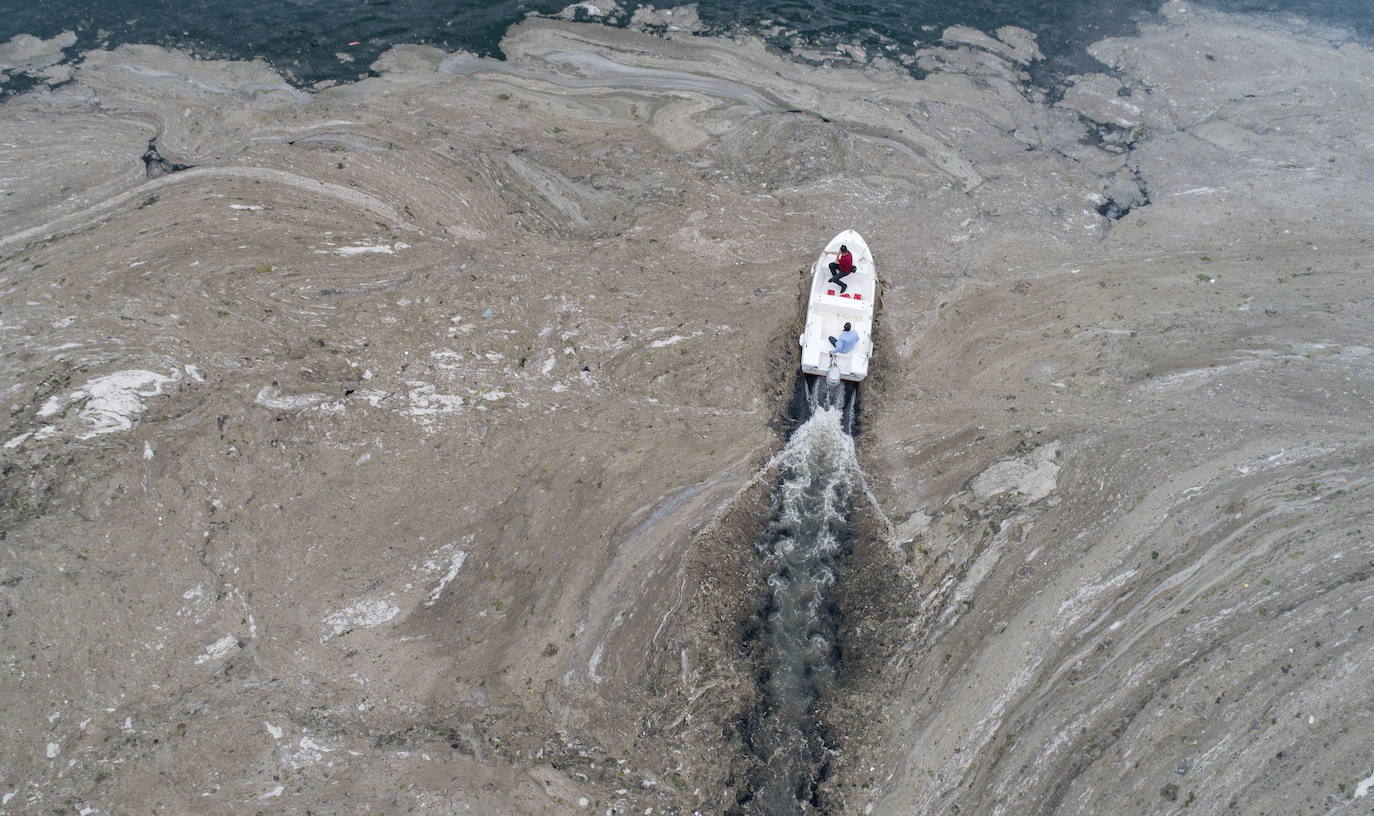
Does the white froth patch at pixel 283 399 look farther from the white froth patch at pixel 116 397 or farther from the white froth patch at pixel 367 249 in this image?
the white froth patch at pixel 367 249

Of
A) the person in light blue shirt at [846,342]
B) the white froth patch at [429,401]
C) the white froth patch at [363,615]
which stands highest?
the person in light blue shirt at [846,342]

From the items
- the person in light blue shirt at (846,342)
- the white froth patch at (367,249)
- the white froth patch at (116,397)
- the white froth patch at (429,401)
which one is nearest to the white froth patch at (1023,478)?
the person in light blue shirt at (846,342)

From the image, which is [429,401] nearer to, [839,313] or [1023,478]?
[839,313]

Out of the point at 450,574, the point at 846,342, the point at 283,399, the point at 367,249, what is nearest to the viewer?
the point at 450,574

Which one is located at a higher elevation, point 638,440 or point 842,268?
point 842,268

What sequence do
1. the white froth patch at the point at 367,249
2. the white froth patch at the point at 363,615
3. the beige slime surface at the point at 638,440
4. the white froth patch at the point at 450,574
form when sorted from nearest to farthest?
the beige slime surface at the point at 638,440
the white froth patch at the point at 363,615
the white froth patch at the point at 450,574
the white froth patch at the point at 367,249

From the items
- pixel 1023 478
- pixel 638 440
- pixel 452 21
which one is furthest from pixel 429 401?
pixel 452 21
